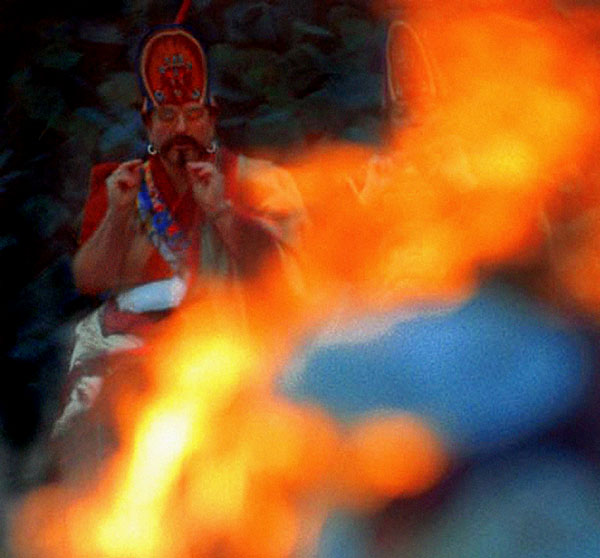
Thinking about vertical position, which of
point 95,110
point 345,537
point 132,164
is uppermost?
point 95,110

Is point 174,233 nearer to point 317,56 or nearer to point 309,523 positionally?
point 317,56

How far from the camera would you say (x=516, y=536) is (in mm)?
2725

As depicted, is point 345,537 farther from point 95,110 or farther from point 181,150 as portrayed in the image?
point 95,110

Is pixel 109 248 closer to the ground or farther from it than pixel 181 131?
closer to the ground

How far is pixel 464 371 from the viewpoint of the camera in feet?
9.15

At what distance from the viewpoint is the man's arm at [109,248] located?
279 cm

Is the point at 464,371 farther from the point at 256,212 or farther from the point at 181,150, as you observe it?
the point at 181,150

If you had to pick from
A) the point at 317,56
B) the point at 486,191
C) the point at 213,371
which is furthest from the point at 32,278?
the point at 486,191

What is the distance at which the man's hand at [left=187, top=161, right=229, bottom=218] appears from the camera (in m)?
2.81

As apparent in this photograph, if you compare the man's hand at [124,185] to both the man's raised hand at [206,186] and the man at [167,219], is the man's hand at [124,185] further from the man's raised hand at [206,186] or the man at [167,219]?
the man's raised hand at [206,186]

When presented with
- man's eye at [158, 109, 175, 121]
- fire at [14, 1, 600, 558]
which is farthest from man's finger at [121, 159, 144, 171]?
fire at [14, 1, 600, 558]

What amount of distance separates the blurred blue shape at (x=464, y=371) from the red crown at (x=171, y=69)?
670 mm

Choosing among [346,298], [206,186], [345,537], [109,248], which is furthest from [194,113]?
[345,537]

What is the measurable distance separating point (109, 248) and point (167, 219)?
6.1 inches
